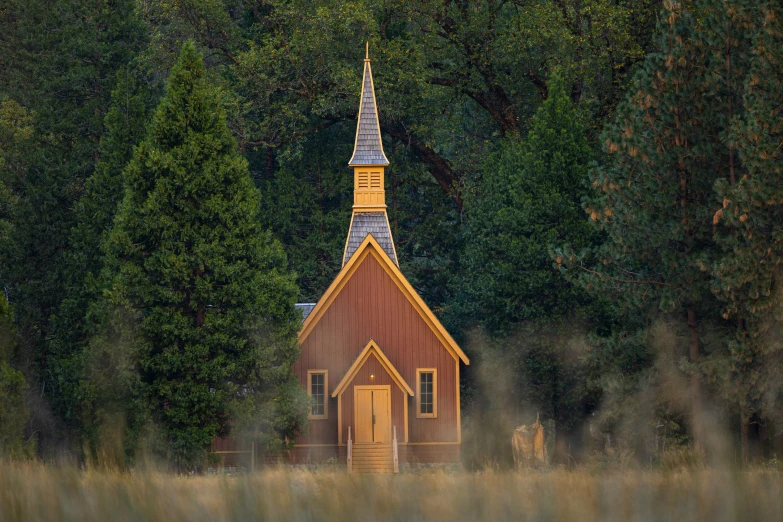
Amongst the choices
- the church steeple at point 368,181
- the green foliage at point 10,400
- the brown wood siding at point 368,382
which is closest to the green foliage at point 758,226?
the brown wood siding at point 368,382

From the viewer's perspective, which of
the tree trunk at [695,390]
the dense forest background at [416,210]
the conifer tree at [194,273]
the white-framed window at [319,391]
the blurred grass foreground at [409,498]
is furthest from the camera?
the white-framed window at [319,391]

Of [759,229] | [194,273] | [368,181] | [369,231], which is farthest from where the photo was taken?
[368,181]

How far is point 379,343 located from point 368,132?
23.2ft

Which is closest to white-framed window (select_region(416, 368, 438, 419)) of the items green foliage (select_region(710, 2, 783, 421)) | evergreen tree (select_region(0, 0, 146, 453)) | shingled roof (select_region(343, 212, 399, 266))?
shingled roof (select_region(343, 212, 399, 266))

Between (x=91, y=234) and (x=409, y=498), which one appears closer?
(x=409, y=498)

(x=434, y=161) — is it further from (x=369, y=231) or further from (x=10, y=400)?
(x=10, y=400)

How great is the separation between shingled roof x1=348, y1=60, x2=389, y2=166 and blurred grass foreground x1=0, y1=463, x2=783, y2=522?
83.4 feet

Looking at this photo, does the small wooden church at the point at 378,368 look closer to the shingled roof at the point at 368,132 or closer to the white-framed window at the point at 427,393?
the white-framed window at the point at 427,393

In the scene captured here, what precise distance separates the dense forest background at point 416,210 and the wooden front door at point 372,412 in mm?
2487

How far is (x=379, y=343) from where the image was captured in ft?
102

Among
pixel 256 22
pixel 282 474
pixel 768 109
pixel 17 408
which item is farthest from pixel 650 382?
pixel 256 22

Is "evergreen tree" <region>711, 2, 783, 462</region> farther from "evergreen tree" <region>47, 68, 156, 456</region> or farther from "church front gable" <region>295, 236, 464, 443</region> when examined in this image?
"evergreen tree" <region>47, 68, 156, 456</region>

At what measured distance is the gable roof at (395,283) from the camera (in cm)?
3083

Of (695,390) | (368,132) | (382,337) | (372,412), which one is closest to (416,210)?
(368,132)
